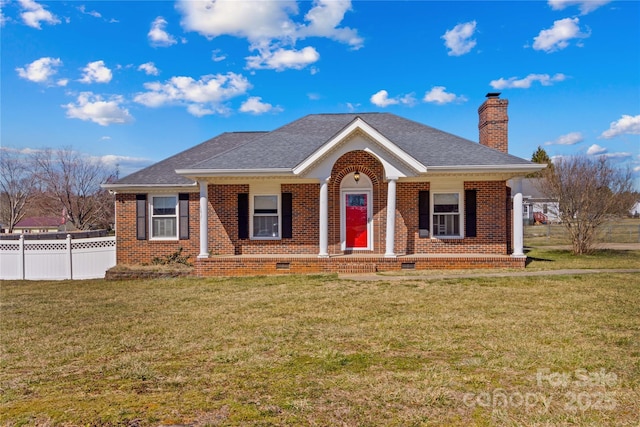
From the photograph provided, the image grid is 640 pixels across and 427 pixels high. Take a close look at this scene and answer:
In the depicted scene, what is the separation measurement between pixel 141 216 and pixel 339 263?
7931 millimetres

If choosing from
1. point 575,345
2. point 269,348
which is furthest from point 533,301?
point 269,348

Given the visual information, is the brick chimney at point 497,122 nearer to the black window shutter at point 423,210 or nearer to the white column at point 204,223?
the black window shutter at point 423,210

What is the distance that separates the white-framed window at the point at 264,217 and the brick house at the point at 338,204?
0.12ft

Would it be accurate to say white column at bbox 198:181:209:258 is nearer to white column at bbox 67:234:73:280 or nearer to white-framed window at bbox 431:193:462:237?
white column at bbox 67:234:73:280

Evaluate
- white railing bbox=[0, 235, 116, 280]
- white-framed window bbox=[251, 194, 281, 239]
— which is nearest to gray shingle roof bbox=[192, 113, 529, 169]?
white-framed window bbox=[251, 194, 281, 239]

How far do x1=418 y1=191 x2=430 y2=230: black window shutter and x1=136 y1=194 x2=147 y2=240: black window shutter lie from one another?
10261 millimetres

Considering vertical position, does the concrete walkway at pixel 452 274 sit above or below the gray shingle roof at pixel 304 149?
below

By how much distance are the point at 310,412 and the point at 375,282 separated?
7451mm

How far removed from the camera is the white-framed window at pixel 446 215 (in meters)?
14.3

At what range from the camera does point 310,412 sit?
3.76 metres

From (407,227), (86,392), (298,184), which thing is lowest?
(86,392)

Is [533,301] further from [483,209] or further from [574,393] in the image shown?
[483,209]

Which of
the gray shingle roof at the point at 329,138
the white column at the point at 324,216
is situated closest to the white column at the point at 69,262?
the gray shingle roof at the point at 329,138

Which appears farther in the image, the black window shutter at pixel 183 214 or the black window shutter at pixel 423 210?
the black window shutter at pixel 183 214
